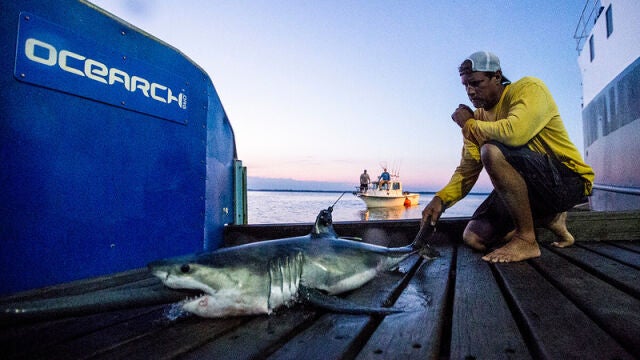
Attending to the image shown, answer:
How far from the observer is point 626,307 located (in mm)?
1658

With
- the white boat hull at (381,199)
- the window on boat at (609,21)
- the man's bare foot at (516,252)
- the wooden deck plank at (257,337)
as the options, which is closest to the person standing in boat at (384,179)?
the white boat hull at (381,199)

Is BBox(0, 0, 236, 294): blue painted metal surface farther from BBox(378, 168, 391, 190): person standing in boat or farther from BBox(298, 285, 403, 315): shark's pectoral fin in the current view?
BBox(378, 168, 391, 190): person standing in boat

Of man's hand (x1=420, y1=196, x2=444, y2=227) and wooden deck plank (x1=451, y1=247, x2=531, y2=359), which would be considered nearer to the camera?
wooden deck plank (x1=451, y1=247, x2=531, y2=359)

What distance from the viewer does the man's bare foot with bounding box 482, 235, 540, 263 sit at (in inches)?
113

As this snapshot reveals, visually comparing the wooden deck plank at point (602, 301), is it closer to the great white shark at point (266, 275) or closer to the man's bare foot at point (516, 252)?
the man's bare foot at point (516, 252)

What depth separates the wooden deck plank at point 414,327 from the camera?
1229 millimetres

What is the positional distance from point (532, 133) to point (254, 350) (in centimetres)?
283

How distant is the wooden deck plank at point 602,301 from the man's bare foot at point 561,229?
107 cm

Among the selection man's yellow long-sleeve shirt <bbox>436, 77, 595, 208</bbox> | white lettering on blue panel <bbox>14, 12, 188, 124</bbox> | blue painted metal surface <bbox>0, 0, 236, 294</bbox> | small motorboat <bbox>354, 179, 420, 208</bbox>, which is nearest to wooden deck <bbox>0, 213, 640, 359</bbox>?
blue painted metal surface <bbox>0, 0, 236, 294</bbox>

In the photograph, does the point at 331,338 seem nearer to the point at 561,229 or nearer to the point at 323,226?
the point at 323,226

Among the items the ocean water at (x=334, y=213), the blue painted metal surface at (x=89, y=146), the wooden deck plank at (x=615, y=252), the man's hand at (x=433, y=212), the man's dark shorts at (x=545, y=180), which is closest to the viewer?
the blue painted metal surface at (x=89, y=146)

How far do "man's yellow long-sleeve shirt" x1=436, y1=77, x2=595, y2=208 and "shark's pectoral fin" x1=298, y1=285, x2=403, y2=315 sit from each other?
2.00 meters

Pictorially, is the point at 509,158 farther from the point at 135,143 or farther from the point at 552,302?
the point at 135,143

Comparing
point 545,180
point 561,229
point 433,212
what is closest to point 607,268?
point 545,180
